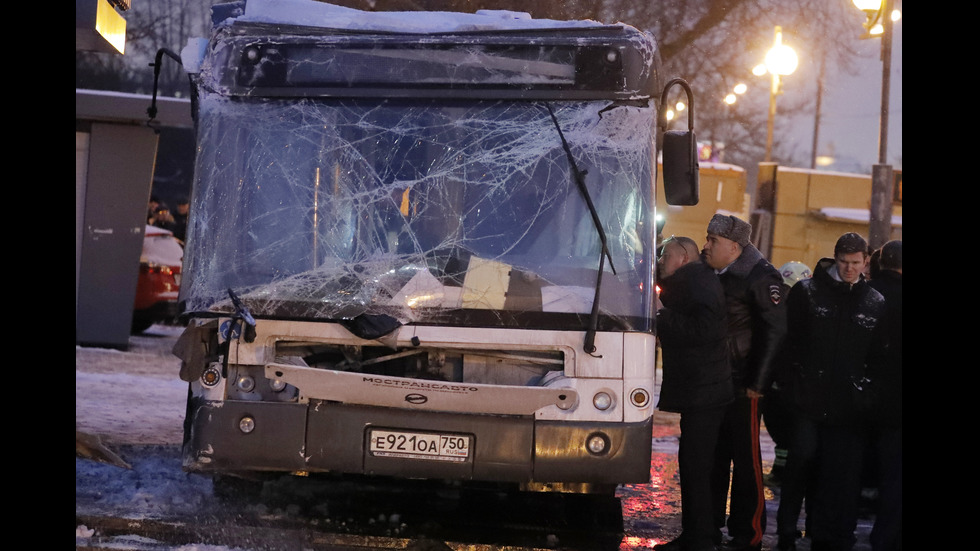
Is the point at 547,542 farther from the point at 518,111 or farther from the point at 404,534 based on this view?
the point at 518,111

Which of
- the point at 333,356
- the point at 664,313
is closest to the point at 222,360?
the point at 333,356

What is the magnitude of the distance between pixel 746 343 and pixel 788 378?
1.05 ft

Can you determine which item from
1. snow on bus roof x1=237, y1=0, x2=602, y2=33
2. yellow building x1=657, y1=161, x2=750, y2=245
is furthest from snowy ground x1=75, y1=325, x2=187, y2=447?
yellow building x1=657, y1=161, x2=750, y2=245

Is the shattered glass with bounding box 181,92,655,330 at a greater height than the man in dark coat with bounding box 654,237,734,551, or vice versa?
the shattered glass with bounding box 181,92,655,330

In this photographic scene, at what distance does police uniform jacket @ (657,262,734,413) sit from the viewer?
6.36 m

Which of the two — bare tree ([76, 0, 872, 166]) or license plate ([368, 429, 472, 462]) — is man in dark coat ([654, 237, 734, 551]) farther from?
bare tree ([76, 0, 872, 166])

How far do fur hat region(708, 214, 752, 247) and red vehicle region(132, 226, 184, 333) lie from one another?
11.4m

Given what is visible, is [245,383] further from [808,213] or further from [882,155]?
[808,213]

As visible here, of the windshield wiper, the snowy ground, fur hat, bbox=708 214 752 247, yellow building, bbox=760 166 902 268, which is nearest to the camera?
the windshield wiper

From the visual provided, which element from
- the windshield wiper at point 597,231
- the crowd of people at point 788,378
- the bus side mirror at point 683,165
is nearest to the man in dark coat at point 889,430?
the crowd of people at point 788,378
